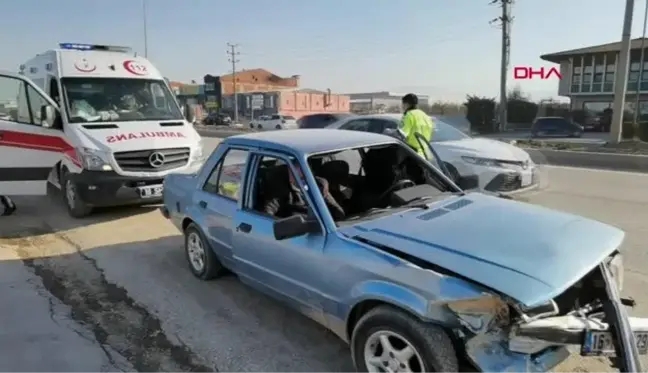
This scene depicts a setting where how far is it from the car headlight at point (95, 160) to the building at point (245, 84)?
65469 millimetres

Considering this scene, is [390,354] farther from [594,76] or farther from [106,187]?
[594,76]

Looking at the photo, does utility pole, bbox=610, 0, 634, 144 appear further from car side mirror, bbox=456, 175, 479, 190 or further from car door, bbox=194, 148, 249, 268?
car door, bbox=194, 148, 249, 268

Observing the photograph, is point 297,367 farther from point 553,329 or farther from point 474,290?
point 553,329

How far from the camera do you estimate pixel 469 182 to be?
7.53 meters

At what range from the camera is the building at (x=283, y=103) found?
69.4 m

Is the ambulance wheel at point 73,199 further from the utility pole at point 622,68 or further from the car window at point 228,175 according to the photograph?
the utility pole at point 622,68

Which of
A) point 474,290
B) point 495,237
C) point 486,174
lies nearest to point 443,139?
point 486,174

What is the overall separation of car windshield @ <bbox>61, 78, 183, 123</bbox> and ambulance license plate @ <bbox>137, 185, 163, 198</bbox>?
1313 mm

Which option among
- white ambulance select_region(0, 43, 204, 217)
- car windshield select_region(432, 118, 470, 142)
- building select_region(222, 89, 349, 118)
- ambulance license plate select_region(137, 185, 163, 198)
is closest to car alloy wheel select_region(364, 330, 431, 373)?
white ambulance select_region(0, 43, 204, 217)

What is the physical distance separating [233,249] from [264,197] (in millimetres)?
532

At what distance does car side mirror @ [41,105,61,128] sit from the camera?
→ 294 inches

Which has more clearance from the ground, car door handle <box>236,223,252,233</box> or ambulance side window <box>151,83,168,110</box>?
ambulance side window <box>151,83,168,110</box>

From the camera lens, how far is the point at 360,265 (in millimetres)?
2867

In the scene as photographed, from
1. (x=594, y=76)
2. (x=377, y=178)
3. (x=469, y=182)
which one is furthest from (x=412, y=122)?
(x=594, y=76)
